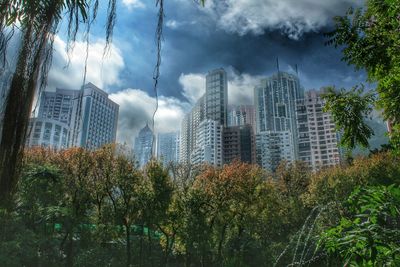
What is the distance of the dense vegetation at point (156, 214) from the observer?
2108 cm

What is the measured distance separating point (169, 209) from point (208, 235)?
3347mm

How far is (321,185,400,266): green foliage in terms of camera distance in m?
3.04

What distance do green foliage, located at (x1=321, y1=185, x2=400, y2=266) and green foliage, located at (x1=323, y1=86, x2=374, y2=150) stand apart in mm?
3428

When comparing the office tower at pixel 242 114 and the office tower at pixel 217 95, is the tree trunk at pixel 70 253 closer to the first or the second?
the office tower at pixel 217 95

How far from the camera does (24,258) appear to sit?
18938mm

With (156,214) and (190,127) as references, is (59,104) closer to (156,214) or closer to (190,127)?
(156,214)

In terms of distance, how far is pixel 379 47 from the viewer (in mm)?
6492

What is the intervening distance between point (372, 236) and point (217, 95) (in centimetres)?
11281

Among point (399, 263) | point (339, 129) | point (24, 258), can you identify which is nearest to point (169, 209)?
point (24, 258)

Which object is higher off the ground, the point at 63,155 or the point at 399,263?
the point at 63,155

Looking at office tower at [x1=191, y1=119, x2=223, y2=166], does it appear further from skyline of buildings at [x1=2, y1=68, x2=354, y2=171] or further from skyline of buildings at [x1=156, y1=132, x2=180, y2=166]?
skyline of buildings at [x1=156, y1=132, x2=180, y2=166]

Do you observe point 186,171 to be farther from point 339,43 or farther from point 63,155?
point 339,43

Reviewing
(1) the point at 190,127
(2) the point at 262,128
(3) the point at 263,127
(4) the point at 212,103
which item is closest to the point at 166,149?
(1) the point at 190,127

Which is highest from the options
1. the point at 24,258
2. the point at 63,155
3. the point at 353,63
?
the point at 63,155
